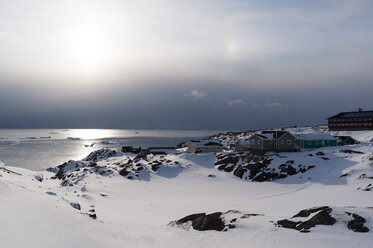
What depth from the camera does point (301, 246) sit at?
1738 cm

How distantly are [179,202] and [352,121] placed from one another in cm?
9185

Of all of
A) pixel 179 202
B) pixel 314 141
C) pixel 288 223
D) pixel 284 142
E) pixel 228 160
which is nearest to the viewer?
pixel 288 223

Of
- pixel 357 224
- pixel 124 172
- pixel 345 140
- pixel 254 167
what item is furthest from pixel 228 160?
pixel 357 224

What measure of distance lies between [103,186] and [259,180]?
93.1 ft

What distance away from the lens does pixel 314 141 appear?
233 feet

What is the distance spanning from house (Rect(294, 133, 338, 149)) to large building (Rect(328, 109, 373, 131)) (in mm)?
39387

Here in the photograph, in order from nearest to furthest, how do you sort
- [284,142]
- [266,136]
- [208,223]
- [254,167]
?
[208,223]
[254,167]
[284,142]
[266,136]

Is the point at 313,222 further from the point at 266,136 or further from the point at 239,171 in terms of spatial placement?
the point at 266,136

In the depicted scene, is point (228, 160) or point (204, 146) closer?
point (228, 160)

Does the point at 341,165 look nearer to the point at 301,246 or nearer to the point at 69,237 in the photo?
the point at 301,246

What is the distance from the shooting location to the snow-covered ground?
18828 mm

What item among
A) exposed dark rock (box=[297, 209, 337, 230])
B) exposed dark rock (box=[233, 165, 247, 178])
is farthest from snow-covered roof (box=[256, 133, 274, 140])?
exposed dark rock (box=[297, 209, 337, 230])

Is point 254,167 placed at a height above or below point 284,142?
below

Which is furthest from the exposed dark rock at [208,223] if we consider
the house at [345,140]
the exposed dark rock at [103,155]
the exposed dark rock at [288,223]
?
the exposed dark rock at [103,155]
